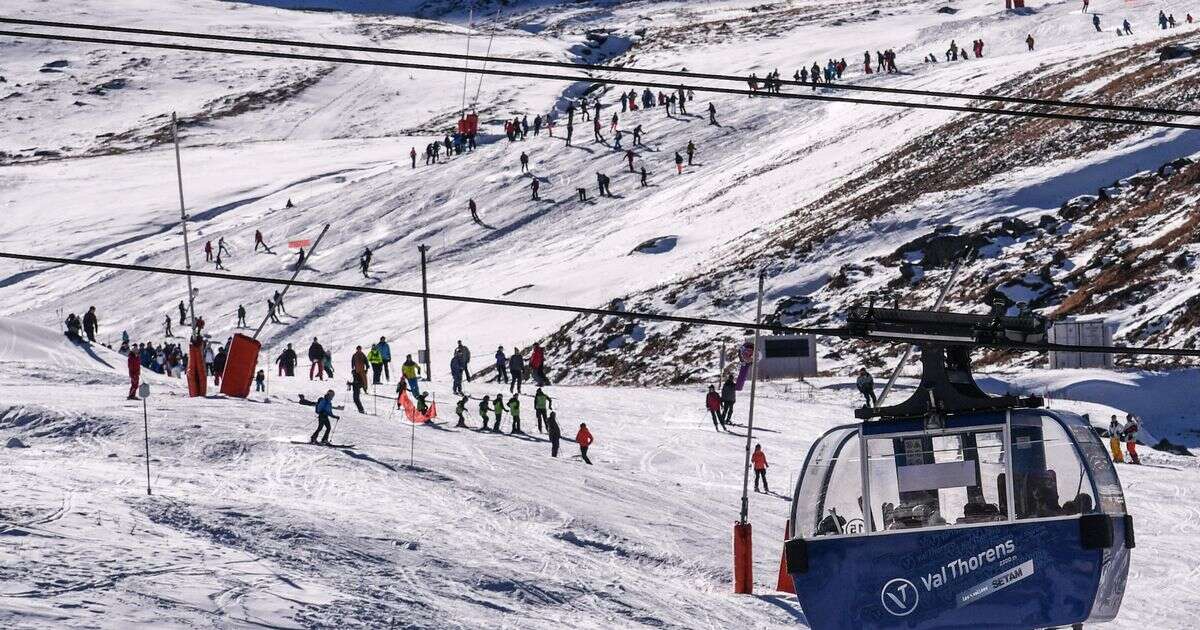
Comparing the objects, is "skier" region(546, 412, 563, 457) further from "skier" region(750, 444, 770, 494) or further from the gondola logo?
the gondola logo

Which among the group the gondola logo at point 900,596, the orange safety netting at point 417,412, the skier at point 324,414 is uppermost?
the gondola logo at point 900,596

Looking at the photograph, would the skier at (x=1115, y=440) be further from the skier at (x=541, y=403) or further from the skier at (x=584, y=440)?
the skier at (x=541, y=403)

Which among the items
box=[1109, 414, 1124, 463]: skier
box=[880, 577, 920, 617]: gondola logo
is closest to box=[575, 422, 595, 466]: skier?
box=[1109, 414, 1124, 463]: skier

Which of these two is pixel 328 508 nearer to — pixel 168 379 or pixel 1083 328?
pixel 168 379

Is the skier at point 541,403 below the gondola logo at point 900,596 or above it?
below

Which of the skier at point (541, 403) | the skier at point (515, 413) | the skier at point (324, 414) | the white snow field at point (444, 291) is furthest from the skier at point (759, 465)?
the skier at point (324, 414)
